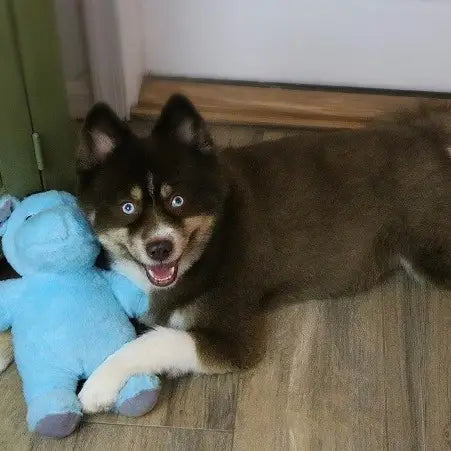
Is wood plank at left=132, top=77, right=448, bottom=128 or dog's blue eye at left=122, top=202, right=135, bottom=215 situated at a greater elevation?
dog's blue eye at left=122, top=202, right=135, bottom=215

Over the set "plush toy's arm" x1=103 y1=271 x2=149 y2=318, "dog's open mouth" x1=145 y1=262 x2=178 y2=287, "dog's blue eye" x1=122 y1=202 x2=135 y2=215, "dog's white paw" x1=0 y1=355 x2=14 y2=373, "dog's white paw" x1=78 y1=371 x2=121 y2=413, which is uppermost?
"dog's blue eye" x1=122 y1=202 x2=135 y2=215

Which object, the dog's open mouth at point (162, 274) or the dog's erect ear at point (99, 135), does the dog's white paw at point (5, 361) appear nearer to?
the dog's open mouth at point (162, 274)

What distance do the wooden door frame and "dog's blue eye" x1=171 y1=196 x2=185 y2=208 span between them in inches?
32.9

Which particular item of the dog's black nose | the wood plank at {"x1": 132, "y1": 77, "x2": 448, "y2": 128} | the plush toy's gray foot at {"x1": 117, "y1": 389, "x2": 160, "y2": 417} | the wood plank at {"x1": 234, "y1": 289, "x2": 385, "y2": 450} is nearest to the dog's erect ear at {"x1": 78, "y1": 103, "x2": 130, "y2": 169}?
the dog's black nose

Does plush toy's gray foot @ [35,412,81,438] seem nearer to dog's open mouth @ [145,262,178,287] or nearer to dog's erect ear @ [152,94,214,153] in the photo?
dog's open mouth @ [145,262,178,287]

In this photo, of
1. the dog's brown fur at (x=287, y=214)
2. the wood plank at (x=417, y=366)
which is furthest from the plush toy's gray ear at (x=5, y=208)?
the wood plank at (x=417, y=366)

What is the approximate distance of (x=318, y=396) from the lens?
5.82ft

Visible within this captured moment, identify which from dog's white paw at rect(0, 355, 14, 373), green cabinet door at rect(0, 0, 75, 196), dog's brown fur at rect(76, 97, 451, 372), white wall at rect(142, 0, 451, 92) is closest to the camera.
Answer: green cabinet door at rect(0, 0, 75, 196)

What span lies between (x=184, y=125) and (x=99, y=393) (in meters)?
0.66

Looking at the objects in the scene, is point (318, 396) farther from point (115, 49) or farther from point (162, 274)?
point (115, 49)

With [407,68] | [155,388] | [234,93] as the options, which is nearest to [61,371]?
[155,388]

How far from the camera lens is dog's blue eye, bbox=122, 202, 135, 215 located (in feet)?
5.28

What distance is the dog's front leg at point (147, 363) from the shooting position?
5.29 feet

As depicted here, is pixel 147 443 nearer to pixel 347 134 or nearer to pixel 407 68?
pixel 347 134
